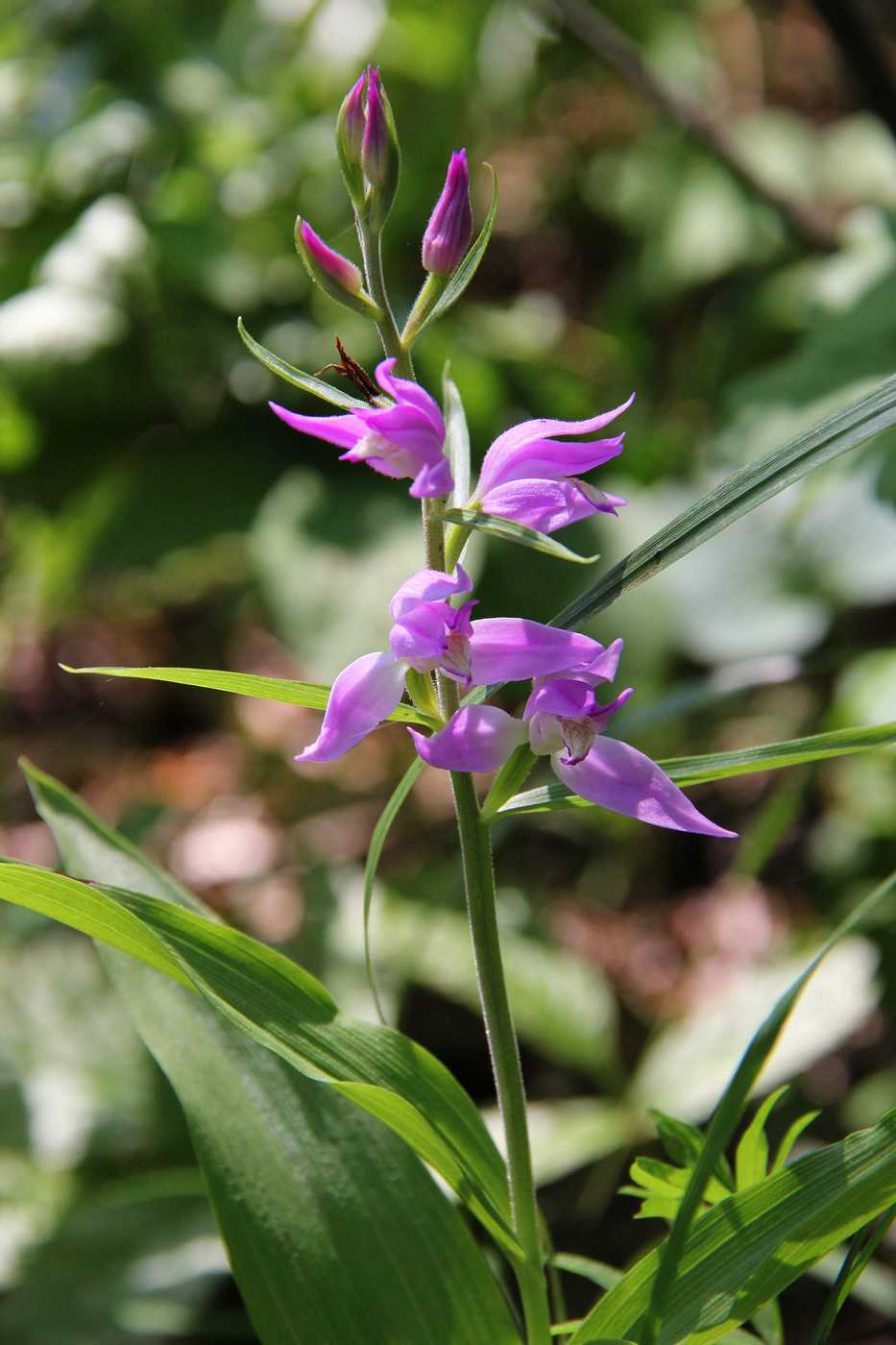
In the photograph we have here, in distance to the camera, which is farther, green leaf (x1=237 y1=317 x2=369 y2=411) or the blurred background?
the blurred background

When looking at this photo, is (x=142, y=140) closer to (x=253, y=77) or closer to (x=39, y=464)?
(x=253, y=77)

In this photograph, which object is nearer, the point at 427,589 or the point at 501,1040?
the point at 427,589

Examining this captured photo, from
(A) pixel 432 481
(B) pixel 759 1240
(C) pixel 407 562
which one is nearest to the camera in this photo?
(A) pixel 432 481

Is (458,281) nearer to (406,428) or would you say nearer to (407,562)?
(406,428)

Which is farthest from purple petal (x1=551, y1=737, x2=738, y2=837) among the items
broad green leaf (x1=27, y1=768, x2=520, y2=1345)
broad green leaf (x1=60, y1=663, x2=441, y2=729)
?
broad green leaf (x1=27, y1=768, x2=520, y2=1345)

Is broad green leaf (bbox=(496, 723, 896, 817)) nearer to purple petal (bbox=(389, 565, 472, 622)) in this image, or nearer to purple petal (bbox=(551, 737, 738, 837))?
purple petal (bbox=(551, 737, 738, 837))

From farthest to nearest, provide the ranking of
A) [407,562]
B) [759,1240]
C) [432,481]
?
1. [407,562]
2. [759,1240]
3. [432,481]

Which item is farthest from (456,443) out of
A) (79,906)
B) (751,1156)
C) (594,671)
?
(751,1156)

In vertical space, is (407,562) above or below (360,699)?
below
